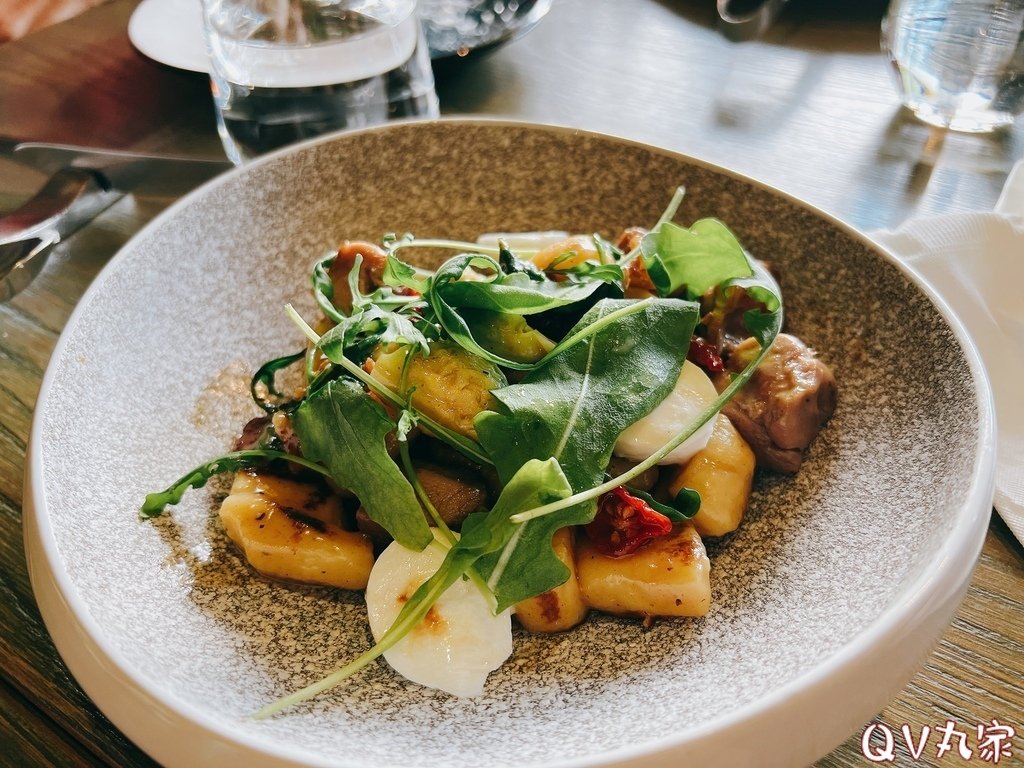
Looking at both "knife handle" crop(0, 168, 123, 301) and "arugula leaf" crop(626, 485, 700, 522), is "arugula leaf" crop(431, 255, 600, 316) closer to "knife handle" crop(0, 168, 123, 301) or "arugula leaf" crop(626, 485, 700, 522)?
"arugula leaf" crop(626, 485, 700, 522)

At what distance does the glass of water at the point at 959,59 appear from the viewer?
6.02 feet

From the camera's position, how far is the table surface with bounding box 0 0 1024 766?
101cm

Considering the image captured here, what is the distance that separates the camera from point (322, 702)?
90 centimetres

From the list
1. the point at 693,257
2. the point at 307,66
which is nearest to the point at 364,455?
the point at 693,257

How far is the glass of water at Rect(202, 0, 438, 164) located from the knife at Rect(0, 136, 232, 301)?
15 cm

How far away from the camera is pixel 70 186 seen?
1770 mm

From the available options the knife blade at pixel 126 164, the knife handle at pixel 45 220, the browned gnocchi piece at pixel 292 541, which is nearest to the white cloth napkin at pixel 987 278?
the browned gnocchi piece at pixel 292 541

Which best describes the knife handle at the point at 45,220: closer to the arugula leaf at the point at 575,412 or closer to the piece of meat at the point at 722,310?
the arugula leaf at the point at 575,412

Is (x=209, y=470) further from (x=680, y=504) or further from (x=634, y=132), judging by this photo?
(x=634, y=132)

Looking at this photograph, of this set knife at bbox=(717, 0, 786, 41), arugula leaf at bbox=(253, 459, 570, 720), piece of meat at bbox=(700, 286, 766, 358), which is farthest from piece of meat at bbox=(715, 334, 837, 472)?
knife at bbox=(717, 0, 786, 41)

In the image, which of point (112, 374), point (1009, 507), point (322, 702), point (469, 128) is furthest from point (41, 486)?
point (1009, 507)

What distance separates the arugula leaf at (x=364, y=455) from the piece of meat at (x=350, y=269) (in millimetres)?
326

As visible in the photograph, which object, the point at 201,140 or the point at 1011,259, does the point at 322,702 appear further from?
the point at 201,140

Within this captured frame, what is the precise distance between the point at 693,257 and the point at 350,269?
0.51 meters
